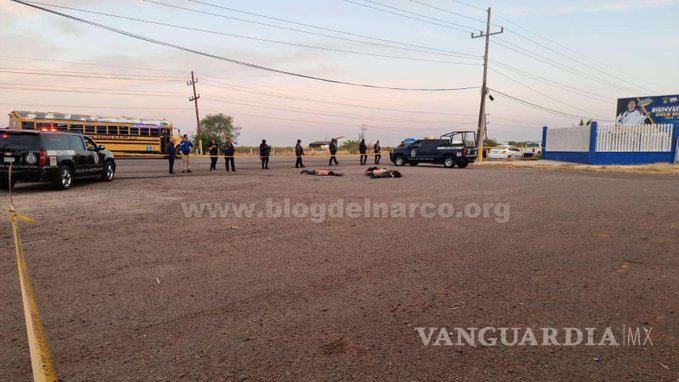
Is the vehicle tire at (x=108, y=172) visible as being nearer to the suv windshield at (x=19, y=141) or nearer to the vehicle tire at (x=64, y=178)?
the vehicle tire at (x=64, y=178)

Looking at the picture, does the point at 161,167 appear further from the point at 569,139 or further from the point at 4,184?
the point at 569,139

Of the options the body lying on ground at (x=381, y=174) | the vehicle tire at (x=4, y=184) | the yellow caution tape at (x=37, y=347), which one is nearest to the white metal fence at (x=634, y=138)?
the body lying on ground at (x=381, y=174)

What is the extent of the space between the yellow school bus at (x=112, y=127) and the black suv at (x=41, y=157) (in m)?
17.6

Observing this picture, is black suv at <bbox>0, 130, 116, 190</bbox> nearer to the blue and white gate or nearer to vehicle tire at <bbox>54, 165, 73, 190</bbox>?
vehicle tire at <bbox>54, 165, 73, 190</bbox>

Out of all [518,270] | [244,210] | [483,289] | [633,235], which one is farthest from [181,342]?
[633,235]

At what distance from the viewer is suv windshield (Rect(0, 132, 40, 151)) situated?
11.2 m

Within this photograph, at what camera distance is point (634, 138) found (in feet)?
92.6

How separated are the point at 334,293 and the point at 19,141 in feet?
37.2

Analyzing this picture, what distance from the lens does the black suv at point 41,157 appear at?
444 inches

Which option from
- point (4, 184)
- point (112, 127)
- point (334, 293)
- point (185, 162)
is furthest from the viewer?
point (112, 127)

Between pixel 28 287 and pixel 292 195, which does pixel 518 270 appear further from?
pixel 292 195

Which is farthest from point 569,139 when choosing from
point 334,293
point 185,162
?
point 334,293

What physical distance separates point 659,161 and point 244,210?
30.2 metres

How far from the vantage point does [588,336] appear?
3379 mm
